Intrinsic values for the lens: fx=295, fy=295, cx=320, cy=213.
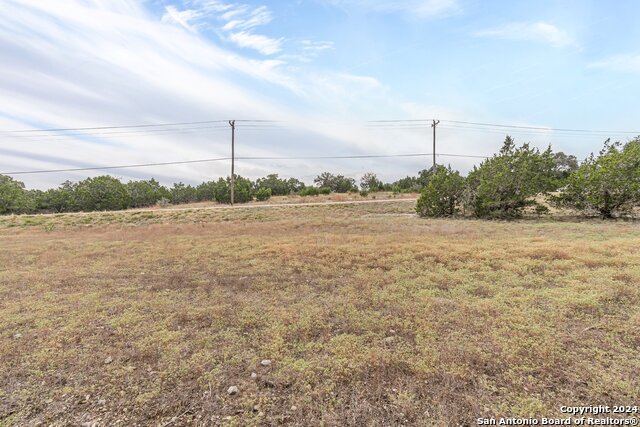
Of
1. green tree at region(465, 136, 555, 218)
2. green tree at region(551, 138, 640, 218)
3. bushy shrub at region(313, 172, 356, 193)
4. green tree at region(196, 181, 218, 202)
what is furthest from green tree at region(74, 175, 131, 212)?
green tree at region(551, 138, 640, 218)

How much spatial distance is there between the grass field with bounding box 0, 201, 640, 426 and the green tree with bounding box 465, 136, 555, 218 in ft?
37.4

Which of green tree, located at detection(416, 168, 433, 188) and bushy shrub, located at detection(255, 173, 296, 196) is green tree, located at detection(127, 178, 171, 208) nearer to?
bushy shrub, located at detection(255, 173, 296, 196)

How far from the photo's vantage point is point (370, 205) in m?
25.8

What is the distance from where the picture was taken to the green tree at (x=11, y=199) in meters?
44.8

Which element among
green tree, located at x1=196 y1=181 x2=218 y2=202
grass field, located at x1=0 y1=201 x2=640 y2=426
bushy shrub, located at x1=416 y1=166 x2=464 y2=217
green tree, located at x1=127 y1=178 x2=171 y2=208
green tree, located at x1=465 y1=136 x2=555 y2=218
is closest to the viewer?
grass field, located at x1=0 y1=201 x2=640 y2=426

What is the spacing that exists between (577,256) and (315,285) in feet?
19.2

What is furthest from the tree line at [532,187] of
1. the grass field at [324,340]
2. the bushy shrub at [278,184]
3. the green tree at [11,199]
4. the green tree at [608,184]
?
the green tree at [11,199]

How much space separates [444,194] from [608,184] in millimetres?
7853

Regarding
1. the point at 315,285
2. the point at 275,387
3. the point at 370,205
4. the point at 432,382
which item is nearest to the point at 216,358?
the point at 275,387

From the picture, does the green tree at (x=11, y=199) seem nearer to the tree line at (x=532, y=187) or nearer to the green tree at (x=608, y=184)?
the tree line at (x=532, y=187)

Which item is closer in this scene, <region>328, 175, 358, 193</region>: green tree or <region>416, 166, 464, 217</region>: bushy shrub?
<region>416, 166, 464, 217</region>: bushy shrub

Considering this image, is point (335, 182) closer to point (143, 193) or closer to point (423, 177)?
point (423, 177)

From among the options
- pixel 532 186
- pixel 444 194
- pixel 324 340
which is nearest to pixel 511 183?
pixel 532 186

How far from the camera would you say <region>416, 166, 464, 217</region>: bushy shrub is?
19109mm
